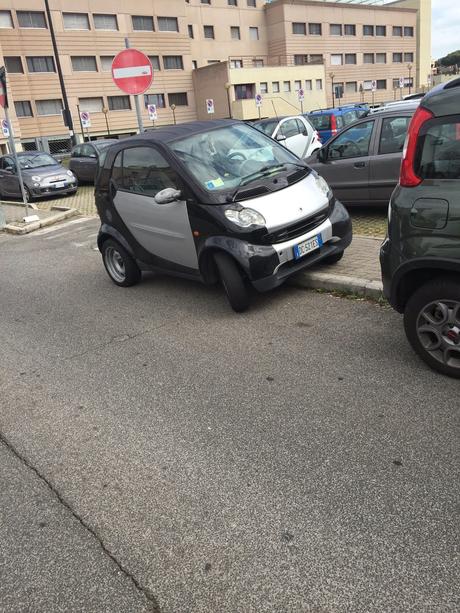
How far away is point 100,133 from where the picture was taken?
48.1 m

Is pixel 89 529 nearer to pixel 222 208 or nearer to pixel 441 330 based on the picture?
pixel 441 330

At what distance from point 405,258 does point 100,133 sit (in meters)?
48.8

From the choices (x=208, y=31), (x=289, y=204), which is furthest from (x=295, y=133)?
(x=208, y=31)

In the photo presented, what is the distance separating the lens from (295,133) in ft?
47.2

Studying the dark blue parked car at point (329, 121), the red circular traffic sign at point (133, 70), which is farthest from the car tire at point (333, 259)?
the dark blue parked car at point (329, 121)

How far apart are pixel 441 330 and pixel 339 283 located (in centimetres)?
206

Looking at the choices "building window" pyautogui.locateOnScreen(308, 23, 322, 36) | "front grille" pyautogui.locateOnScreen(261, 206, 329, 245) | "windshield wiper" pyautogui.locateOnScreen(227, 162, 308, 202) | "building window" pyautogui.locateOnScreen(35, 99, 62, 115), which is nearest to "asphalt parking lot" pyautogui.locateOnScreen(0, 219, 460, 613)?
"front grille" pyautogui.locateOnScreen(261, 206, 329, 245)

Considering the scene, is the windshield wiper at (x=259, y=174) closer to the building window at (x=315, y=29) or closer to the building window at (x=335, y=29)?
the building window at (x=315, y=29)

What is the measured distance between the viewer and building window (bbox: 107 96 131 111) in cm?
4869

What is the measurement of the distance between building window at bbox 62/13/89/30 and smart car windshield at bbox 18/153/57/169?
3354 cm

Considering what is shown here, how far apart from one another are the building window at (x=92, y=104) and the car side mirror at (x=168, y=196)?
4588cm

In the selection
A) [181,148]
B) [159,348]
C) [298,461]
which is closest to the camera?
[298,461]

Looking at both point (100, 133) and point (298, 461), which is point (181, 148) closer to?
point (298, 461)

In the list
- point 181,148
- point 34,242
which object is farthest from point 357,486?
point 34,242
